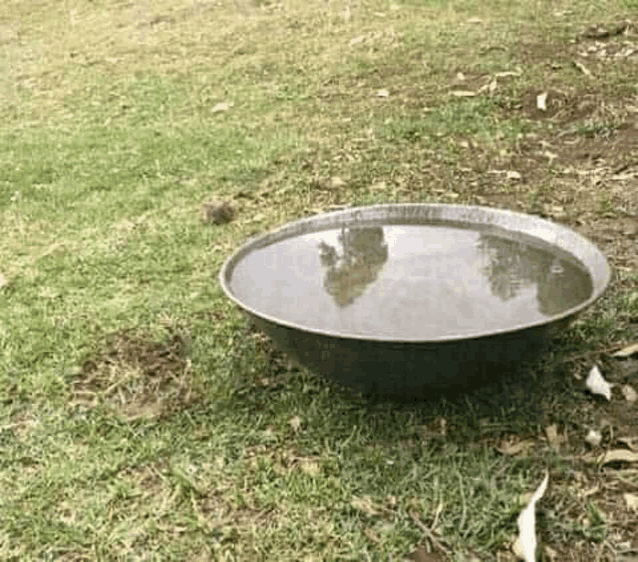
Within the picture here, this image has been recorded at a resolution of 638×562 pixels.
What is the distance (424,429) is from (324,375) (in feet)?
1.03

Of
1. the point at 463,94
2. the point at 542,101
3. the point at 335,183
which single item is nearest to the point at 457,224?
the point at 335,183

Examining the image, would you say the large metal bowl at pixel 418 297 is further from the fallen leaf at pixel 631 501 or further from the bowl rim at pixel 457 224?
the fallen leaf at pixel 631 501

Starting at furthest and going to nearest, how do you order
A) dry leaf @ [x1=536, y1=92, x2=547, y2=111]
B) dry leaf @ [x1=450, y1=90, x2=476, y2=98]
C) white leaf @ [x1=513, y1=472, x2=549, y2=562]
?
dry leaf @ [x1=450, y1=90, x2=476, y2=98] < dry leaf @ [x1=536, y1=92, x2=547, y2=111] < white leaf @ [x1=513, y1=472, x2=549, y2=562]

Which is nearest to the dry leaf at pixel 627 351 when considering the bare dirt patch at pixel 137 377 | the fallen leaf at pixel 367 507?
the fallen leaf at pixel 367 507

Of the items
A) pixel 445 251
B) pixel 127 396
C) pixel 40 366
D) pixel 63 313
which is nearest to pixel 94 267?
pixel 63 313

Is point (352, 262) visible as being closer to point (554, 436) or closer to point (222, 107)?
point (554, 436)

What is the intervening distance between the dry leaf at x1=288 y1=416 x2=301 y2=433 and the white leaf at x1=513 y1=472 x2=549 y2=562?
0.68 m

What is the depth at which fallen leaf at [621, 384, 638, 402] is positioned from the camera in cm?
261

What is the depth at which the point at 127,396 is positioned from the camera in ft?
9.21

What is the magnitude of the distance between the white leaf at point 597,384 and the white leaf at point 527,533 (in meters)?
0.51

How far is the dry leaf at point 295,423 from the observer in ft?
8.44

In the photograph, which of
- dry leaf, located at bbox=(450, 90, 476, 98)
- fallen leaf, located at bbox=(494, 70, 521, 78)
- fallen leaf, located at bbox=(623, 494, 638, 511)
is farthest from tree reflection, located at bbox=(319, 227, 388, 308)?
fallen leaf, located at bbox=(494, 70, 521, 78)

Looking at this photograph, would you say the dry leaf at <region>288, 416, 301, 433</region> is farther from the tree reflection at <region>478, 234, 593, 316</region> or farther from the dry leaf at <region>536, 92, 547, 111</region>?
the dry leaf at <region>536, 92, 547, 111</region>

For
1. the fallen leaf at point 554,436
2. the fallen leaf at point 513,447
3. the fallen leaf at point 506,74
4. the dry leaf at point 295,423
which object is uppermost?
the dry leaf at point 295,423
